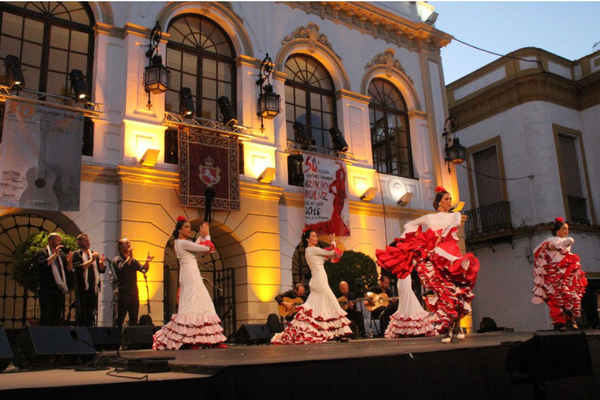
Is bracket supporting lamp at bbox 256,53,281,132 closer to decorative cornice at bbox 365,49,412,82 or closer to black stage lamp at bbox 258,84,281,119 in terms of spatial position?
black stage lamp at bbox 258,84,281,119

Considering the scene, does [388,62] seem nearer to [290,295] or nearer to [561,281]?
[290,295]

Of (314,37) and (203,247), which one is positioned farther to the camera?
(314,37)

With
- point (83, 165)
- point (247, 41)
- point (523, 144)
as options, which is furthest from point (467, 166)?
point (83, 165)

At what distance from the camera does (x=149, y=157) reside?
10.5 m

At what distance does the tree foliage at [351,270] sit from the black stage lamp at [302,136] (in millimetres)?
2848

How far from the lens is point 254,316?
1150 cm

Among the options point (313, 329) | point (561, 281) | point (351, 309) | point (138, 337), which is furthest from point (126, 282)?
point (561, 281)

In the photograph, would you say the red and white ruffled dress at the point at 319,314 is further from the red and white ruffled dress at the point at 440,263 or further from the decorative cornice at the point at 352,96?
the decorative cornice at the point at 352,96

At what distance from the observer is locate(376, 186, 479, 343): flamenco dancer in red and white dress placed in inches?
230

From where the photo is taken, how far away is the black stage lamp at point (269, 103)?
483 inches

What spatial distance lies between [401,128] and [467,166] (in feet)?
16.8

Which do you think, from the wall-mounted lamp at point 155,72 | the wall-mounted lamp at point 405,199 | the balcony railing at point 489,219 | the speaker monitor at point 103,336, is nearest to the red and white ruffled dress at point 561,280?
the wall-mounted lamp at point 405,199

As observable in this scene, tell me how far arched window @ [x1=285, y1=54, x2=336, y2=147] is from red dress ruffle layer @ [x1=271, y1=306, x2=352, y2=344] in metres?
6.04

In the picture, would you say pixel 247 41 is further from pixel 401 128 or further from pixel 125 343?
pixel 125 343
